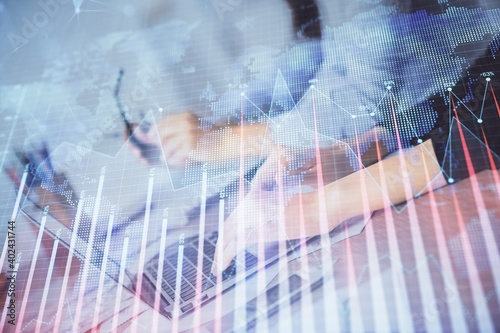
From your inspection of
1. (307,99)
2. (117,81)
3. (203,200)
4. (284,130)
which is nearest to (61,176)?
(117,81)

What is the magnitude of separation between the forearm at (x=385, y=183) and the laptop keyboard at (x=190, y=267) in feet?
2.71

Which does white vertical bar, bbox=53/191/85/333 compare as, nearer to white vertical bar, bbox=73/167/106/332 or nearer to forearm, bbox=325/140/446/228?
white vertical bar, bbox=73/167/106/332

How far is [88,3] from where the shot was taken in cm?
401

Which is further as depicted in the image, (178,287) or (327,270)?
(178,287)

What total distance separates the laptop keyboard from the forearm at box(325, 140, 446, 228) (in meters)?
0.83

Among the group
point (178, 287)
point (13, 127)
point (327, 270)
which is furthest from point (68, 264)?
point (327, 270)

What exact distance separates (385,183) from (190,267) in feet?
5.52

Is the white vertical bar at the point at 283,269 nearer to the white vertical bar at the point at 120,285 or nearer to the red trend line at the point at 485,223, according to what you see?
the white vertical bar at the point at 120,285

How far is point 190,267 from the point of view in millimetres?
2621

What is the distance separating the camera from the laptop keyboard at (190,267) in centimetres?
254

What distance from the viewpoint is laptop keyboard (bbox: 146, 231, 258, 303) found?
8.32ft

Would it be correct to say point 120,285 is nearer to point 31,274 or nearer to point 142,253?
point 142,253

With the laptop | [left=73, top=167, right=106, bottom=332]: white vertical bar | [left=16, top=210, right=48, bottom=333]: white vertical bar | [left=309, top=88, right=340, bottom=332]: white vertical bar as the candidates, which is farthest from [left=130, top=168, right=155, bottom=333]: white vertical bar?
[left=309, top=88, right=340, bottom=332]: white vertical bar

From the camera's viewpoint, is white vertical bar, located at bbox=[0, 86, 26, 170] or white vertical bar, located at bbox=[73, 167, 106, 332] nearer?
white vertical bar, located at bbox=[73, 167, 106, 332]
